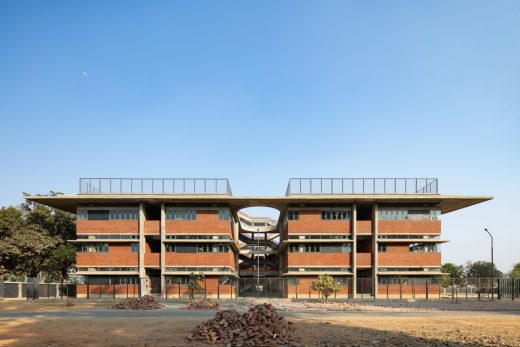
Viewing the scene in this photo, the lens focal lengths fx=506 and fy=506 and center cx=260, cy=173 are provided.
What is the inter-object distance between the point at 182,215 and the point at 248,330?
46.0 metres

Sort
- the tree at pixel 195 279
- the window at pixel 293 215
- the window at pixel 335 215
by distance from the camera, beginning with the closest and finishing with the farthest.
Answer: the tree at pixel 195 279
the window at pixel 293 215
the window at pixel 335 215

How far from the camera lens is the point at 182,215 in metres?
66.3

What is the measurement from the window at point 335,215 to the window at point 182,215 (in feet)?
55.9

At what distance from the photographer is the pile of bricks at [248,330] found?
20547mm

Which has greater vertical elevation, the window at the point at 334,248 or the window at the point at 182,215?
the window at the point at 182,215

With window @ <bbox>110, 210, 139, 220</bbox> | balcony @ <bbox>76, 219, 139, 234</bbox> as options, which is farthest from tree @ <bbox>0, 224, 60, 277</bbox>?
window @ <bbox>110, 210, 139, 220</bbox>

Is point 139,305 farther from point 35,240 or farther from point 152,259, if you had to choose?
point 35,240

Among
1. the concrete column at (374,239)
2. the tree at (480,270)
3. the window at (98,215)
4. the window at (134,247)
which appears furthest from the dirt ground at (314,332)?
the tree at (480,270)

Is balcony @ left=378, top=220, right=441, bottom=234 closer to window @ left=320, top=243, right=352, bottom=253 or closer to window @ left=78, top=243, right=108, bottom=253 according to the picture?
window @ left=320, top=243, right=352, bottom=253

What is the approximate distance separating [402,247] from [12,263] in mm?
52195

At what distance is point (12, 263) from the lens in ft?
224

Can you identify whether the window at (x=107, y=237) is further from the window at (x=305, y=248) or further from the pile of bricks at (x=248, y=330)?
the pile of bricks at (x=248, y=330)

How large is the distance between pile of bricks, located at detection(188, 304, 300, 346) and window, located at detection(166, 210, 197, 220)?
42.7 m

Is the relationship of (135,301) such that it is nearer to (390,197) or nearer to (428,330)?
(428,330)
